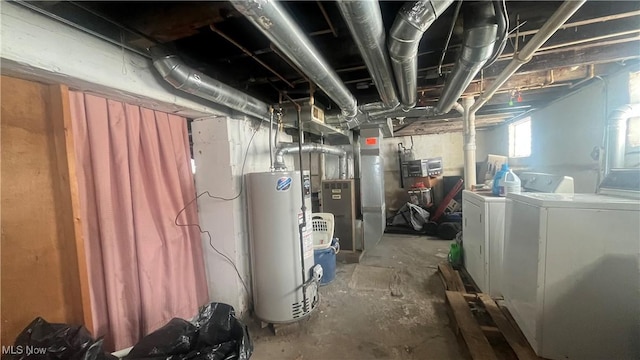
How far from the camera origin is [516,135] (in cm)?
493

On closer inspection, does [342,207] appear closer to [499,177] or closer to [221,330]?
[499,177]

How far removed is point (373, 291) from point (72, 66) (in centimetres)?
291

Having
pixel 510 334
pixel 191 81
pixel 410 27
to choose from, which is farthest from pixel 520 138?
pixel 191 81

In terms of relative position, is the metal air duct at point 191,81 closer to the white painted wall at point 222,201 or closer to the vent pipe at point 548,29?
the white painted wall at point 222,201

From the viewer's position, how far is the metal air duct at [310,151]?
224 centimetres

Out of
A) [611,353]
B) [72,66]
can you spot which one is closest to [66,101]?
[72,66]

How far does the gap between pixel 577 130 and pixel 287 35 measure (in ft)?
12.8

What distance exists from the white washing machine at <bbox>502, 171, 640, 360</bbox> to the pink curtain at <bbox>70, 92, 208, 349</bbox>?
93.2 inches

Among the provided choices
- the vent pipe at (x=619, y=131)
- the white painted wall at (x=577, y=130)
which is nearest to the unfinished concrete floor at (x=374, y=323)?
the vent pipe at (x=619, y=131)

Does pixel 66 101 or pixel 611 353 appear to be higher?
pixel 66 101

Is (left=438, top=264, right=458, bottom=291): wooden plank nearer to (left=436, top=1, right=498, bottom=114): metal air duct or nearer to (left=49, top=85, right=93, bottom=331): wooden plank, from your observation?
(left=436, top=1, right=498, bottom=114): metal air duct

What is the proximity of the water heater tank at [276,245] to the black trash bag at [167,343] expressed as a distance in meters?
0.72

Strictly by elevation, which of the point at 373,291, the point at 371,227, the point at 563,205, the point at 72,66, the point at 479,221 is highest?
the point at 72,66

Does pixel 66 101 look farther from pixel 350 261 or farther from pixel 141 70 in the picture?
pixel 350 261
